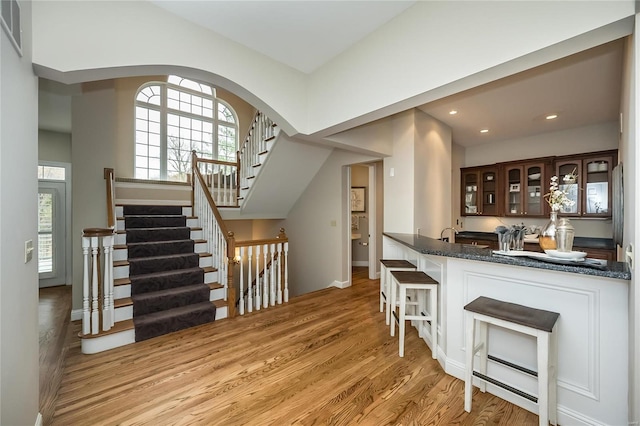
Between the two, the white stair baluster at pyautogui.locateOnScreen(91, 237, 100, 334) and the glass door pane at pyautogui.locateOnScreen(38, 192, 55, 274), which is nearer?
the white stair baluster at pyautogui.locateOnScreen(91, 237, 100, 334)

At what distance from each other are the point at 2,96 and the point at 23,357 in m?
1.30

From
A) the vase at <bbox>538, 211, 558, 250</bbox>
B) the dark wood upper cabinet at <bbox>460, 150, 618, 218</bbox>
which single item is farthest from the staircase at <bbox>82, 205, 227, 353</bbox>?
the dark wood upper cabinet at <bbox>460, 150, 618, 218</bbox>

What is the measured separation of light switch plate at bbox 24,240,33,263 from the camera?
151 centimetres

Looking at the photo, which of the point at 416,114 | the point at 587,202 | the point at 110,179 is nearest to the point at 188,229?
the point at 110,179

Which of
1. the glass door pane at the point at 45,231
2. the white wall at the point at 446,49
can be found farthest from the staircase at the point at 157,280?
the white wall at the point at 446,49

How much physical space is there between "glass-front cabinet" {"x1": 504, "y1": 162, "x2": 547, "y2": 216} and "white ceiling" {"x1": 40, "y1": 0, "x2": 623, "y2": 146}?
3.00 feet

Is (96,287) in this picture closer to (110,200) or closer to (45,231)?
(110,200)

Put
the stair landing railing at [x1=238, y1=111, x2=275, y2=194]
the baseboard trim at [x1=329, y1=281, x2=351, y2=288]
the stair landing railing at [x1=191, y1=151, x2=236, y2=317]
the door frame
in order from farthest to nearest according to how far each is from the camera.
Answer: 1. the door frame
2. the baseboard trim at [x1=329, y1=281, x2=351, y2=288]
3. the stair landing railing at [x1=238, y1=111, x2=275, y2=194]
4. the stair landing railing at [x1=191, y1=151, x2=236, y2=317]

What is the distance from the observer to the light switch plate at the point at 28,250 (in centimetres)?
151

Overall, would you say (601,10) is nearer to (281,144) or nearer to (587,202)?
(281,144)

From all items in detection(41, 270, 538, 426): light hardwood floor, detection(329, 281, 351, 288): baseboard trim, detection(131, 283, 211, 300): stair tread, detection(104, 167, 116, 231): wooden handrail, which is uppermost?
detection(104, 167, 116, 231): wooden handrail

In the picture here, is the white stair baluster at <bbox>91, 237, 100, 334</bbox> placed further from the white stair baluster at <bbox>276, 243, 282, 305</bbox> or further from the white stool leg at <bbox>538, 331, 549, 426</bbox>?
the white stool leg at <bbox>538, 331, 549, 426</bbox>

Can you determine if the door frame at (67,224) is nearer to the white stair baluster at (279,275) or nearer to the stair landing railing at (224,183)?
the stair landing railing at (224,183)

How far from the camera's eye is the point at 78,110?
12.1 ft
